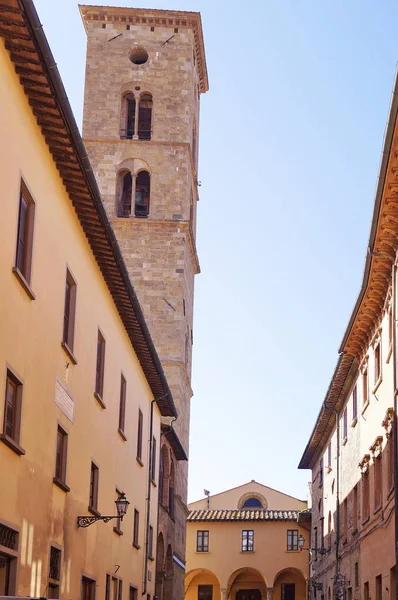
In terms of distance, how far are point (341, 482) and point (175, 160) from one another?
21.0 m

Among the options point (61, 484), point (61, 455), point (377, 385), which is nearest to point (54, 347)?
point (61, 455)

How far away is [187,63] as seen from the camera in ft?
167

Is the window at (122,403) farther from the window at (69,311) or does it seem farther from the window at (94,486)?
the window at (69,311)

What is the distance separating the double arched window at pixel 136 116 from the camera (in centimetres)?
4978

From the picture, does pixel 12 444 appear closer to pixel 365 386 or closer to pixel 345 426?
pixel 365 386

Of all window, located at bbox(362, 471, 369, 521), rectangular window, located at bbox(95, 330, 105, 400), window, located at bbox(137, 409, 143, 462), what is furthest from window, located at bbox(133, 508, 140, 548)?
rectangular window, located at bbox(95, 330, 105, 400)

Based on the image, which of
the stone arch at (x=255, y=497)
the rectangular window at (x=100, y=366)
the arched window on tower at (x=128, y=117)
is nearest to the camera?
the rectangular window at (x=100, y=366)

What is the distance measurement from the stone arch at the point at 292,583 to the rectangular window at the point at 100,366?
4408cm

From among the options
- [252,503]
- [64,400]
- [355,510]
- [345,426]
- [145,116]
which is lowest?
[355,510]

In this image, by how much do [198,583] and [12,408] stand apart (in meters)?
52.5

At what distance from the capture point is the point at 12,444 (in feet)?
44.8

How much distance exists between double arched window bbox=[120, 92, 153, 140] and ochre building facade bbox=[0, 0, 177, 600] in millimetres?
25902

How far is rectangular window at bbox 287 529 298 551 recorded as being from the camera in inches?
2447

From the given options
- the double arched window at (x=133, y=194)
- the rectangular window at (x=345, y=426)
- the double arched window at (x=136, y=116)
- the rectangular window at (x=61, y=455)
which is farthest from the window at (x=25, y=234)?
the double arched window at (x=136, y=116)
